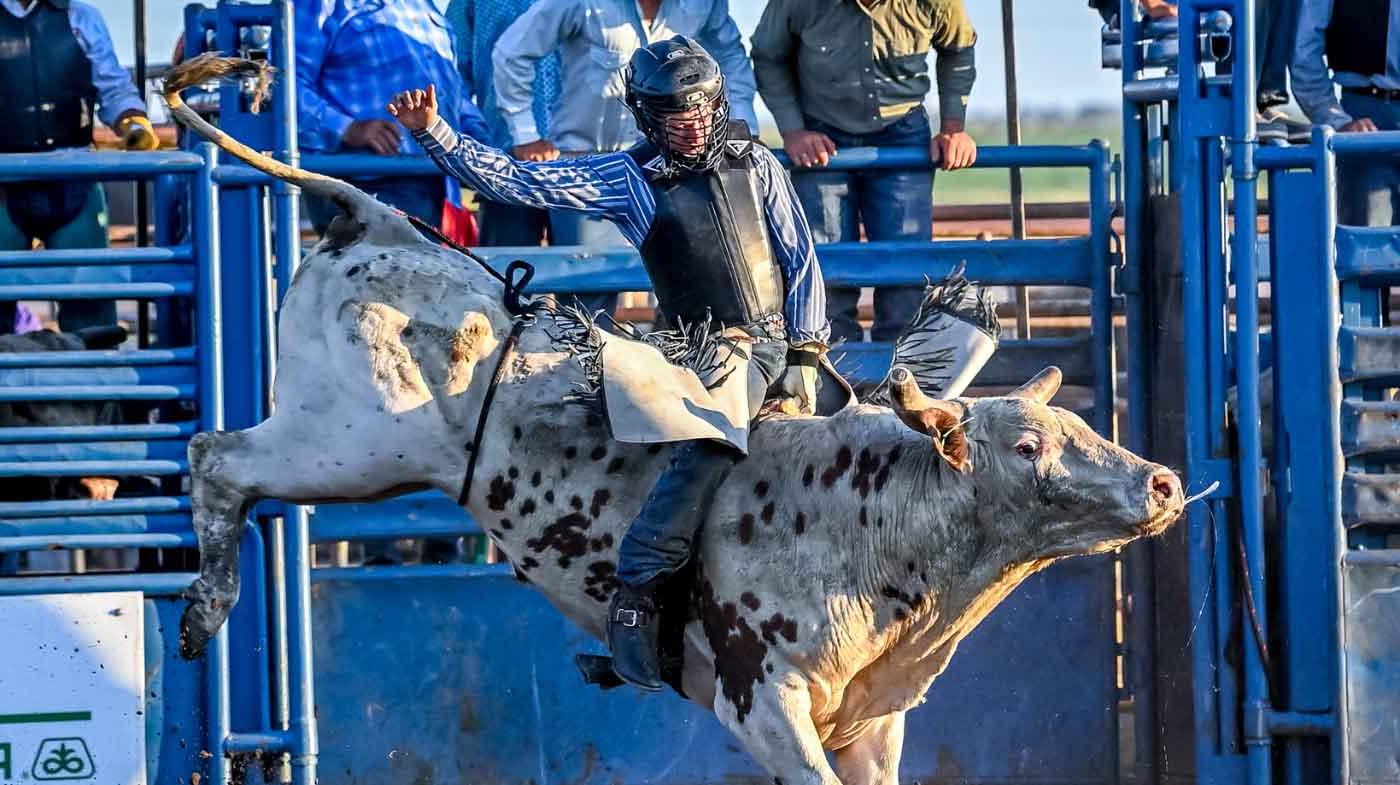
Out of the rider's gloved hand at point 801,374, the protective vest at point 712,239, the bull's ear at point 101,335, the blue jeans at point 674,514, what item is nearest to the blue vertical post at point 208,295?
the bull's ear at point 101,335

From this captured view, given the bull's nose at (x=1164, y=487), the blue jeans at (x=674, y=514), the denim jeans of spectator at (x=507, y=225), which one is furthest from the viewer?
the denim jeans of spectator at (x=507, y=225)

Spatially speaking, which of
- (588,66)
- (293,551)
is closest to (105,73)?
(588,66)

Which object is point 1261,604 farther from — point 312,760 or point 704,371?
point 312,760

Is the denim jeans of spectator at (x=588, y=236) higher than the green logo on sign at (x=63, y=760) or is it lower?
higher

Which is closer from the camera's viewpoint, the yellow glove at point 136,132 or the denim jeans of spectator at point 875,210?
the denim jeans of spectator at point 875,210

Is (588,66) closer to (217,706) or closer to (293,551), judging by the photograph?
(293,551)

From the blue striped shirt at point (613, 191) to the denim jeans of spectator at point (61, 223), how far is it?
238cm

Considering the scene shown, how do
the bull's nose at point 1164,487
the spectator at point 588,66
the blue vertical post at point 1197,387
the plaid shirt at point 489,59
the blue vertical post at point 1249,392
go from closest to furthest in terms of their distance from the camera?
the bull's nose at point 1164,487 → the blue vertical post at point 1249,392 → the blue vertical post at point 1197,387 → the spectator at point 588,66 → the plaid shirt at point 489,59

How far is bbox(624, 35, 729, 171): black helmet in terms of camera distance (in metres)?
5.65

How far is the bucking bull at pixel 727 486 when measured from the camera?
5.32 metres

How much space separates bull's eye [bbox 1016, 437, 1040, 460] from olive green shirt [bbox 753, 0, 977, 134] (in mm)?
2716

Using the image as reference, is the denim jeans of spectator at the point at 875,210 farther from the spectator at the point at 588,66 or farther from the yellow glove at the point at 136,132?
the yellow glove at the point at 136,132

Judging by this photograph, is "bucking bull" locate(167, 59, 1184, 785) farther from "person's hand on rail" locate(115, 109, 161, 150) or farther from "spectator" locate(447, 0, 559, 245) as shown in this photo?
"spectator" locate(447, 0, 559, 245)

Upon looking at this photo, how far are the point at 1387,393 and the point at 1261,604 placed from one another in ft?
3.07
